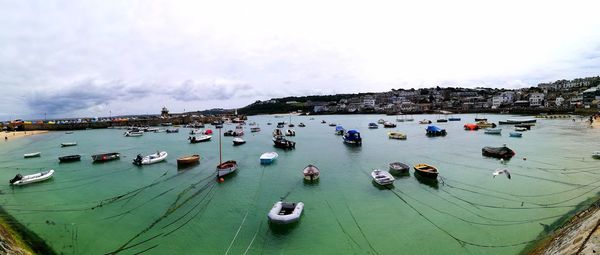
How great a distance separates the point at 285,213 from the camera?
57.9ft

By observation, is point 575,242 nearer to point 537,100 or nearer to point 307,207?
point 307,207

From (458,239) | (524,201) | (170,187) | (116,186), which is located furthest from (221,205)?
(524,201)

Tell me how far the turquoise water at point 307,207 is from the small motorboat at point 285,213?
0.44 m

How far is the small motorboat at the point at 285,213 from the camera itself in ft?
53.7

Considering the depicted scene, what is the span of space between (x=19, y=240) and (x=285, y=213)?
13149 millimetres

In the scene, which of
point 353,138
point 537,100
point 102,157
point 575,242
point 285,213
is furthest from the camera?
point 537,100

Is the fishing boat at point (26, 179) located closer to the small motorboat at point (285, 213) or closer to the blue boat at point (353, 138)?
the small motorboat at point (285, 213)

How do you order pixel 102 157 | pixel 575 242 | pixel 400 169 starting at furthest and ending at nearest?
pixel 102 157 < pixel 400 169 < pixel 575 242

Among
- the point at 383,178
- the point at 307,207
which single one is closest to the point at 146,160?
the point at 307,207

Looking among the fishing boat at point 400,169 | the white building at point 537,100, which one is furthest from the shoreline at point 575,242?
the white building at point 537,100

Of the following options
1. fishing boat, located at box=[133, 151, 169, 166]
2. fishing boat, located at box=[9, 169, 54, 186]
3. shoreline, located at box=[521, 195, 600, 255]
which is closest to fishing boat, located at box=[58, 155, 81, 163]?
fishing boat, located at box=[133, 151, 169, 166]

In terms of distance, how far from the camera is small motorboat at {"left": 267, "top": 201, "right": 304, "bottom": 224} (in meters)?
16.4

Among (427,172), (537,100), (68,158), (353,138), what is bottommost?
(68,158)

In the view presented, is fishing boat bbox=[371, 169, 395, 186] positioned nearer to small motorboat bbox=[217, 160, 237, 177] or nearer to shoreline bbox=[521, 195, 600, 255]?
shoreline bbox=[521, 195, 600, 255]
